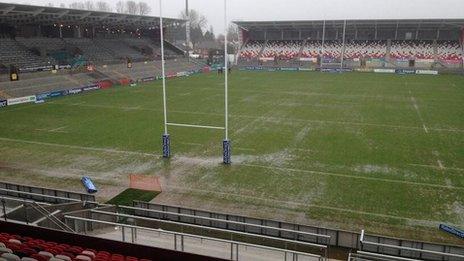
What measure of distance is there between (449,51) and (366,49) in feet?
47.8

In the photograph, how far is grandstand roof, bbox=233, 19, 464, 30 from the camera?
72.8 metres

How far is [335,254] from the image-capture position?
12781 millimetres

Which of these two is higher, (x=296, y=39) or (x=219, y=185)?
(x=296, y=39)

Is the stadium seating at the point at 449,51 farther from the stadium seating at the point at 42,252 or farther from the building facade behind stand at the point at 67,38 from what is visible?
the stadium seating at the point at 42,252

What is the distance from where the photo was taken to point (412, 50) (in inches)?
3130

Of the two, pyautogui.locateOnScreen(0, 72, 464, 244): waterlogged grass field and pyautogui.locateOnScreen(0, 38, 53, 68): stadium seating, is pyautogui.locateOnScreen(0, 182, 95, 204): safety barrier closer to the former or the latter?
pyautogui.locateOnScreen(0, 72, 464, 244): waterlogged grass field

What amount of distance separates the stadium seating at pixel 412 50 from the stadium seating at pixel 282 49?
739 inches

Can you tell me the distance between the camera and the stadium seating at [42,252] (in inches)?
324

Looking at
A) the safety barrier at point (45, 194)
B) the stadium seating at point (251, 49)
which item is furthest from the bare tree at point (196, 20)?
the safety barrier at point (45, 194)

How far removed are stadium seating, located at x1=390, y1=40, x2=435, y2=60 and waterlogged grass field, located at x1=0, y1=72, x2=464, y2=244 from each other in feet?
129

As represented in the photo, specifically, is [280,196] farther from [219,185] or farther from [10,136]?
[10,136]

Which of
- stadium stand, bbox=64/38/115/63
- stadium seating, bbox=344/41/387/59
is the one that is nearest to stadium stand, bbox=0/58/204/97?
stadium stand, bbox=64/38/115/63

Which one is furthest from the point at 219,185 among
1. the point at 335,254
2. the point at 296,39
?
the point at 296,39

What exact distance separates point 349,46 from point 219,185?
236 feet
